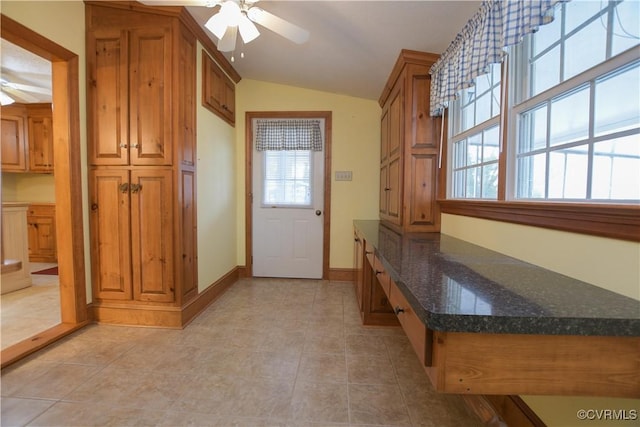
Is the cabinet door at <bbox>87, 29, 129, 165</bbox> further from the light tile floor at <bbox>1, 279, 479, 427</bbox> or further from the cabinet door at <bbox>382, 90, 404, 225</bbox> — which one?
the cabinet door at <bbox>382, 90, 404, 225</bbox>

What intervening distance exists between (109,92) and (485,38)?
2.65 m

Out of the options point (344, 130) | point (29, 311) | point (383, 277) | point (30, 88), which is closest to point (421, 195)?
point (383, 277)

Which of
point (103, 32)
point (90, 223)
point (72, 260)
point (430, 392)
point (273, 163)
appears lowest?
point (430, 392)

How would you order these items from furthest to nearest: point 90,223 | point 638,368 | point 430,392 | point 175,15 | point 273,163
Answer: point 273,163
point 90,223
point 175,15
point 430,392
point 638,368

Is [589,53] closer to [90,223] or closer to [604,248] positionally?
[604,248]

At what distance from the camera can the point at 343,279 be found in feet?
11.6

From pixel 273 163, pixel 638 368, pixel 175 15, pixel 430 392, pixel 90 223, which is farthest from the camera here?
pixel 273 163

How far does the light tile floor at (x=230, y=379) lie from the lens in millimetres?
1310

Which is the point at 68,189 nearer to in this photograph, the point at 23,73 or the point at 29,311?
the point at 29,311

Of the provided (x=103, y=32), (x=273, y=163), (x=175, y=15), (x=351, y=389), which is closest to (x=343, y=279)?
(x=273, y=163)

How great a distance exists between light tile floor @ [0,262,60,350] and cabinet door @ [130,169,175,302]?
752mm

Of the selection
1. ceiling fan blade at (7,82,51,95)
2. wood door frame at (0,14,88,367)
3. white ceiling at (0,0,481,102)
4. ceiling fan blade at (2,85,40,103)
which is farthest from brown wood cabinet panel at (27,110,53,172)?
wood door frame at (0,14,88,367)

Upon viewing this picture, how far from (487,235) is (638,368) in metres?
0.96

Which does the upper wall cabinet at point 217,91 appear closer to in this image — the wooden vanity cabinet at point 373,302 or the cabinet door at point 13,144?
the wooden vanity cabinet at point 373,302
